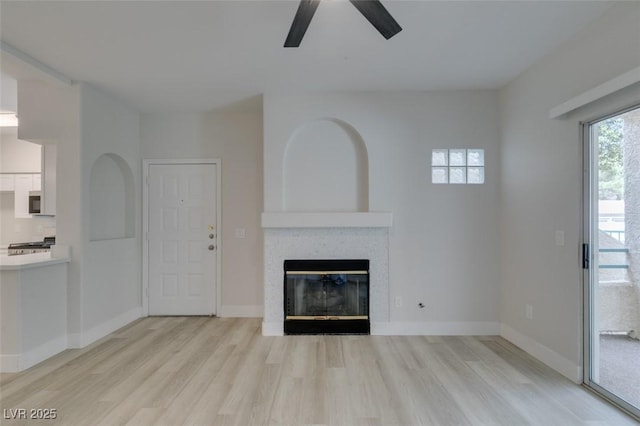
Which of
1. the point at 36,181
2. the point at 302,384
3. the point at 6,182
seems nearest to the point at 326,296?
the point at 302,384

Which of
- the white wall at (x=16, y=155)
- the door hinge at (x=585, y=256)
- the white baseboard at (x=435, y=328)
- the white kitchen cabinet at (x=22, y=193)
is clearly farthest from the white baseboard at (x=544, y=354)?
the white wall at (x=16, y=155)

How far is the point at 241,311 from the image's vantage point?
4379 millimetres

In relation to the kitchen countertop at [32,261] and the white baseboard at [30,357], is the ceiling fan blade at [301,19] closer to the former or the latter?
the kitchen countertop at [32,261]

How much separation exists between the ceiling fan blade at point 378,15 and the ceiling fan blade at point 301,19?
240 mm

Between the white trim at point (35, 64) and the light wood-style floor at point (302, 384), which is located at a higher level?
the white trim at point (35, 64)

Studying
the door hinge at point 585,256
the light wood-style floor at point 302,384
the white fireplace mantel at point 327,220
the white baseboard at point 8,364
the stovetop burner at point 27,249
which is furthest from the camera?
the stovetop burner at point 27,249

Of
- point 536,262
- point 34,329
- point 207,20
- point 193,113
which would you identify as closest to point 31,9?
point 207,20

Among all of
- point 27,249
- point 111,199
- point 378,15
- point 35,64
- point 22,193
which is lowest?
point 27,249

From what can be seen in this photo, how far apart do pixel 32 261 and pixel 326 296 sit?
2.91m

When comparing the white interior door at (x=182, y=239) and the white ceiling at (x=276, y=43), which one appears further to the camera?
the white interior door at (x=182, y=239)

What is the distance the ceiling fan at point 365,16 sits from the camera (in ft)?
6.00

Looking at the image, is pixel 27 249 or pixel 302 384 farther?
pixel 27 249

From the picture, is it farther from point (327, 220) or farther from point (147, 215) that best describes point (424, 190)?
point (147, 215)

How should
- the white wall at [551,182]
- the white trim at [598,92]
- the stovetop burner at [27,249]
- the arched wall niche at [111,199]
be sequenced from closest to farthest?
the white trim at [598,92], the white wall at [551,182], the arched wall niche at [111,199], the stovetop burner at [27,249]
